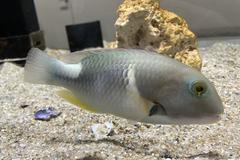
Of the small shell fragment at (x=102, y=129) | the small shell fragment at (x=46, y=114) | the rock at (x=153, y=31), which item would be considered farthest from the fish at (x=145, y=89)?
the rock at (x=153, y=31)

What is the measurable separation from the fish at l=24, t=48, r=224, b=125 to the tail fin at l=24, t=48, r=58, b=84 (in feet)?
0.33

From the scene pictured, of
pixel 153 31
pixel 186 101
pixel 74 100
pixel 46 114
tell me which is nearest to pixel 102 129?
pixel 46 114

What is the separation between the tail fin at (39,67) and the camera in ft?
4.25

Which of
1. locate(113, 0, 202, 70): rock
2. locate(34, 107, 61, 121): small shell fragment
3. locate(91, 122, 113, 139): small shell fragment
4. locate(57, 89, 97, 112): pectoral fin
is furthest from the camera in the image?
locate(113, 0, 202, 70): rock


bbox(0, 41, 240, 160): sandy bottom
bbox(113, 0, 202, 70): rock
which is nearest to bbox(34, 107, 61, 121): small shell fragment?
bbox(0, 41, 240, 160): sandy bottom

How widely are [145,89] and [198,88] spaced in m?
0.14

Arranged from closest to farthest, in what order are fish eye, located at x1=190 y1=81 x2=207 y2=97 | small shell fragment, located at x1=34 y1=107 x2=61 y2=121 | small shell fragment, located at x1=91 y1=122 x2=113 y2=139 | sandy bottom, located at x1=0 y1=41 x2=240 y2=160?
fish eye, located at x1=190 y1=81 x2=207 y2=97 → sandy bottom, located at x1=0 y1=41 x2=240 y2=160 → small shell fragment, located at x1=91 y1=122 x2=113 y2=139 → small shell fragment, located at x1=34 y1=107 x2=61 y2=121

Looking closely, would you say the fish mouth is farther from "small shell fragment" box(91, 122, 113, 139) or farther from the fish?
"small shell fragment" box(91, 122, 113, 139)

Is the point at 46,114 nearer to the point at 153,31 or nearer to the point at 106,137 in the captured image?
the point at 106,137

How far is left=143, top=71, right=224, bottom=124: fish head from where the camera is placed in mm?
1097

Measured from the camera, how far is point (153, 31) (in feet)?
7.63

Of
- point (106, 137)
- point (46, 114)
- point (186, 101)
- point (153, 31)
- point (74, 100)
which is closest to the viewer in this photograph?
point (186, 101)

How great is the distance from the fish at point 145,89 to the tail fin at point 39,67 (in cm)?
10

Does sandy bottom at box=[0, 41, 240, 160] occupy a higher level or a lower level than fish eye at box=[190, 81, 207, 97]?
lower
